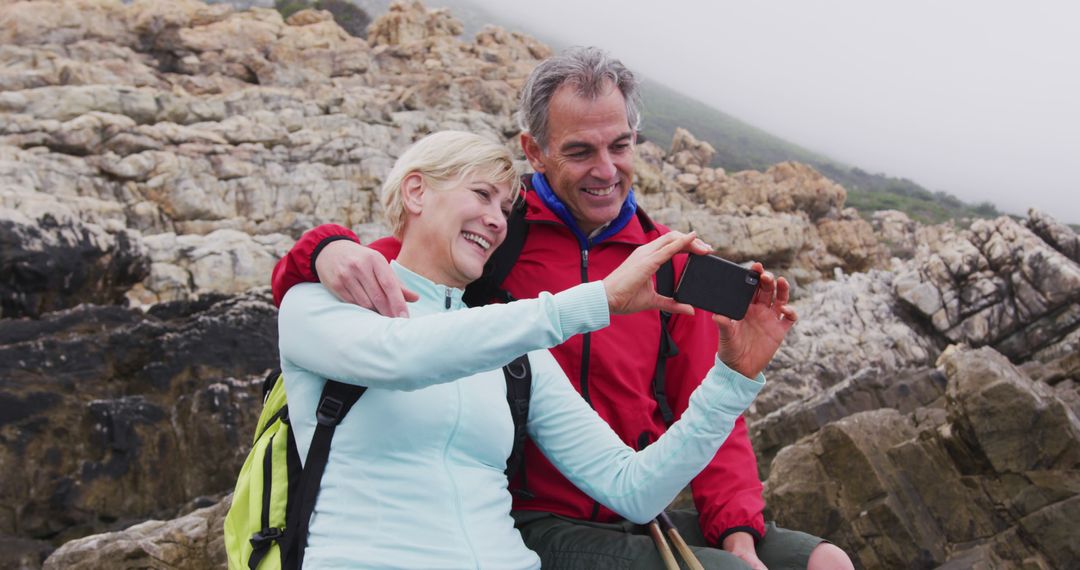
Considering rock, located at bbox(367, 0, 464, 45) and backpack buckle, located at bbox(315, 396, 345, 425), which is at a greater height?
backpack buckle, located at bbox(315, 396, 345, 425)

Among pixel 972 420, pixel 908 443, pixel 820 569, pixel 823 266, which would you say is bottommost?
pixel 823 266

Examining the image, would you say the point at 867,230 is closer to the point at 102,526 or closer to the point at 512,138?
the point at 512,138

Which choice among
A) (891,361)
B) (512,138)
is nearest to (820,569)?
(891,361)

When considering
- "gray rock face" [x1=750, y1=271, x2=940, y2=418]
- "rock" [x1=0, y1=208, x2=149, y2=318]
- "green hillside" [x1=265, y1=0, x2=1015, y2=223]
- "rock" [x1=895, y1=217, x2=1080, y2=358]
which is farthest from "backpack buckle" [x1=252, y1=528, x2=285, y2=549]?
"green hillside" [x1=265, y1=0, x2=1015, y2=223]

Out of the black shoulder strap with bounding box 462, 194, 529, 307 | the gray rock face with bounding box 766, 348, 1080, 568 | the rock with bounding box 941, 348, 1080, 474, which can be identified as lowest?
the gray rock face with bounding box 766, 348, 1080, 568

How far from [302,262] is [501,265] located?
1.26 meters

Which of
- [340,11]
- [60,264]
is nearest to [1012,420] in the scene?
[60,264]

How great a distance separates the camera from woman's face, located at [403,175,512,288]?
9.98ft

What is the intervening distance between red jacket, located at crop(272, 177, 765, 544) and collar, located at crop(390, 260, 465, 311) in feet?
1.51

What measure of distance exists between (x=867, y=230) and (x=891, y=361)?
1800 centimetres

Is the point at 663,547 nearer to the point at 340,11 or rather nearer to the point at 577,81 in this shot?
the point at 577,81

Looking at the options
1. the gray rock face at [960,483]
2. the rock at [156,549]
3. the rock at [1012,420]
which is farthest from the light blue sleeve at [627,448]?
the rock at [1012,420]

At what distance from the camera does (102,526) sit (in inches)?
491

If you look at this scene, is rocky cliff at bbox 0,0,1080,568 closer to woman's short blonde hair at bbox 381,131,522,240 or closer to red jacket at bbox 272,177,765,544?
red jacket at bbox 272,177,765,544
